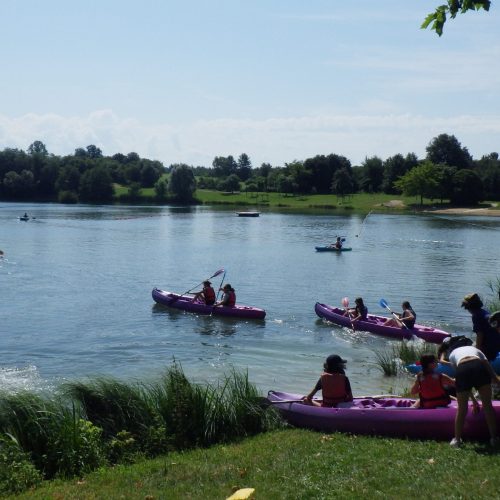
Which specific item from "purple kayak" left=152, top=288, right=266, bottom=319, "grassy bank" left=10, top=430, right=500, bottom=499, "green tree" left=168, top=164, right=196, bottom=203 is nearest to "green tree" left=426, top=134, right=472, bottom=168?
"green tree" left=168, top=164, right=196, bottom=203

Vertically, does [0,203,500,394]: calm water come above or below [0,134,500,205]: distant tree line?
below

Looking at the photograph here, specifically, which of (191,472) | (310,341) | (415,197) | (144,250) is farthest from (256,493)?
(415,197)

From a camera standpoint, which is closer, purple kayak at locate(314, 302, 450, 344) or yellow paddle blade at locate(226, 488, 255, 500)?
yellow paddle blade at locate(226, 488, 255, 500)

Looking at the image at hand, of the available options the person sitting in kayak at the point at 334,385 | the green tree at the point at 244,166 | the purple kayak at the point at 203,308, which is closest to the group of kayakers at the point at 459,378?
the person sitting in kayak at the point at 334,385

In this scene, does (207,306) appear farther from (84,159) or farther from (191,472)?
(84,159)

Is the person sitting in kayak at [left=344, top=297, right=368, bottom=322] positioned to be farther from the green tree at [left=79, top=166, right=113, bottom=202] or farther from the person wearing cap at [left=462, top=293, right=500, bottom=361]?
the green tree at [left=79, top=166, right=113, bottom=202]

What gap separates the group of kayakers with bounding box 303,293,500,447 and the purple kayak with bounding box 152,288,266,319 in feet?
43.9

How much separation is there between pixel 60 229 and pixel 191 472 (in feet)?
202

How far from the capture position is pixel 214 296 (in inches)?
1049

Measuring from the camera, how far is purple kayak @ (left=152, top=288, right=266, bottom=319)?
25.2 meters

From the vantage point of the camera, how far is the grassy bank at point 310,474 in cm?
757

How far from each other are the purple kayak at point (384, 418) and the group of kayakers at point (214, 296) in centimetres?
1366

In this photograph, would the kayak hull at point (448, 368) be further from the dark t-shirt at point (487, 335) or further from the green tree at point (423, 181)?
the green tree at point (423, 181)

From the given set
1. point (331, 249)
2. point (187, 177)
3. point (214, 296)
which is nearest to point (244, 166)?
point (187, 177)
